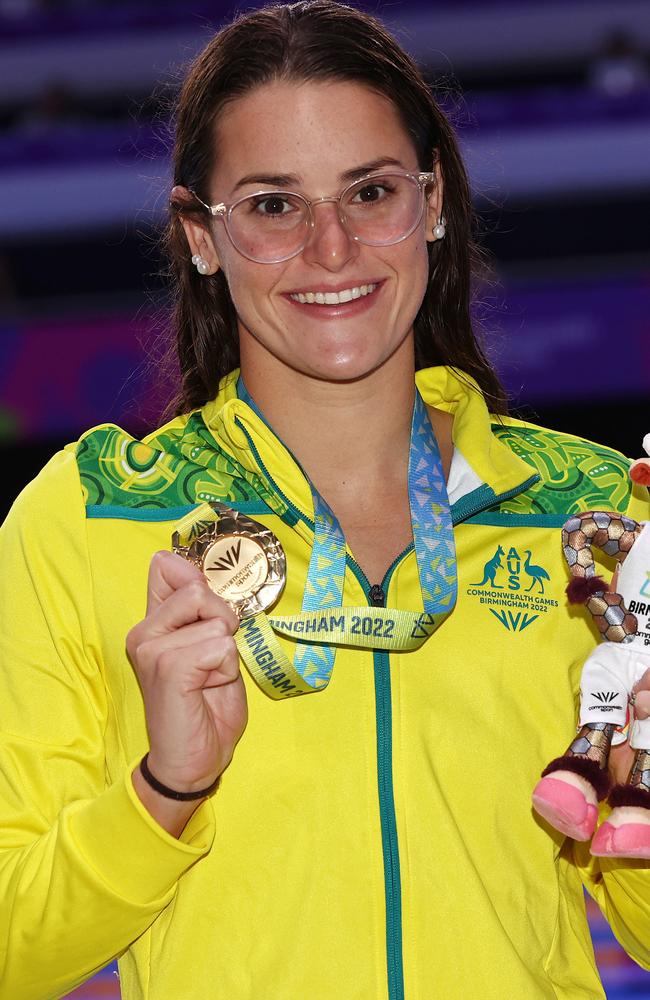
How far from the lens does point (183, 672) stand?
59.4 inches

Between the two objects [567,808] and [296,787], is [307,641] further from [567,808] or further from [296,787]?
[567,808]

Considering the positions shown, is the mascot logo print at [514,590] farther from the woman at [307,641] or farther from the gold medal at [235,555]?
the gold medal at [235,555]

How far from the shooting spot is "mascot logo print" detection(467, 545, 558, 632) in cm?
179

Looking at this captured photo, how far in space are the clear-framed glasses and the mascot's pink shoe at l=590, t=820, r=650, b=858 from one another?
0.76 m

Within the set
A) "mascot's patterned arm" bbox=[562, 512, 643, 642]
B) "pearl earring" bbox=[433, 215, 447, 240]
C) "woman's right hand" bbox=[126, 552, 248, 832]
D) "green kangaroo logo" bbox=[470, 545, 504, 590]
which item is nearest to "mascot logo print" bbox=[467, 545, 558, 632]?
"green kangaroo logo" bbox=[470, 545, 504, 590]

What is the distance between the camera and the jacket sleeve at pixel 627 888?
5.74 ft

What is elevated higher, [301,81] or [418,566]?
[301,81]

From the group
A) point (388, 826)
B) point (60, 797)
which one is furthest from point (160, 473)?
point (388, 826)

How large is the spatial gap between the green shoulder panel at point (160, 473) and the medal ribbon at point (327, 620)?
0.12m

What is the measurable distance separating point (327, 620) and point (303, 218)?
0.50 m

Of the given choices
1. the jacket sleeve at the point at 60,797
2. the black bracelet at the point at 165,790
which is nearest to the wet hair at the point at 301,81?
the jacket sleeve at the point at 60,797

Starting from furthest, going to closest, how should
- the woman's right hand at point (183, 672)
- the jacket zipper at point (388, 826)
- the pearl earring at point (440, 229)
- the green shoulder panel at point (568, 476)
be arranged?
the pearl earring at point (440, 229) < the green shoulder panel at point (568, 476) < the jacket zipper at point (388, 826) < the woman's right hand at point (183, 672)

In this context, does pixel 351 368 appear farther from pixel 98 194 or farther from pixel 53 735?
pixel 98 194

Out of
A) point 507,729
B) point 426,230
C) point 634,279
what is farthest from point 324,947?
point 634,279
